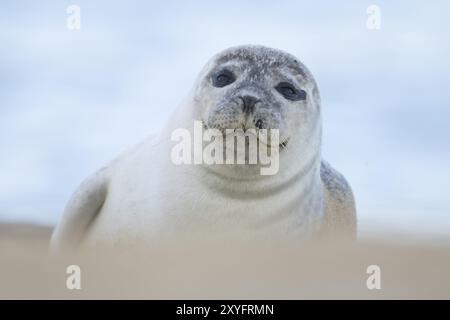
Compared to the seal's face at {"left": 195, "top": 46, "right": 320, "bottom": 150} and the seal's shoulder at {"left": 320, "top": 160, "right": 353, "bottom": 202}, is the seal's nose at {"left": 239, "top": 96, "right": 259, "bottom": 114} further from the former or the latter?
the seal's shoulder at {"left": 320, "top": 160, "right": 353, "bottom": 202}

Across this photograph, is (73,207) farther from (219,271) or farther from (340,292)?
(340,292)

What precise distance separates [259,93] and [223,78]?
0.30m

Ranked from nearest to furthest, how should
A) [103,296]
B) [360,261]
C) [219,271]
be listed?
[103,296] < [219,271] < [360,261]

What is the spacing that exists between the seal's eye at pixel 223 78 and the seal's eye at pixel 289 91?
0.27 metres

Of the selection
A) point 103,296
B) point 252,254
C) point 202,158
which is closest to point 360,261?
point 252,254

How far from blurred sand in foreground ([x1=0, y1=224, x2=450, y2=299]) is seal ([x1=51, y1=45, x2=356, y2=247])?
128 millimetres

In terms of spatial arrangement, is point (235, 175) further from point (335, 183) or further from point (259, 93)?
point (335, 183)

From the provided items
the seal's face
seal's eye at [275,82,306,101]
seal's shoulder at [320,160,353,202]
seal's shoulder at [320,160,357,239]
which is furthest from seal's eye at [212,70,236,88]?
seal's shoulder at [320,160,353,202]

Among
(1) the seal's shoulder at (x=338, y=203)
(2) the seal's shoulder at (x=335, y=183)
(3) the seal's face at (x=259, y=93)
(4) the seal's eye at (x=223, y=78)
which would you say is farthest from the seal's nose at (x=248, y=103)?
(2) the seal's shoulder at (x=335, y=183)

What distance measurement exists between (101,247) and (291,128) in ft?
4.67

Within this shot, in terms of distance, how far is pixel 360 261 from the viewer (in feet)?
23.8

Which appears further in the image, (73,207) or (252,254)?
(73,207)

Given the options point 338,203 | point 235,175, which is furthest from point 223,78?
point 338,203

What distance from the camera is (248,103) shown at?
21.9ft
